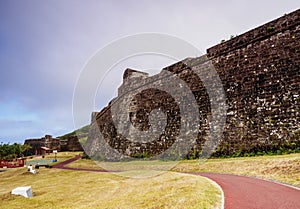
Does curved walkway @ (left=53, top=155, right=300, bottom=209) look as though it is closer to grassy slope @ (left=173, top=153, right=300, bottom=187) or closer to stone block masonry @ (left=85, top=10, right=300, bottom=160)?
grassy slope @ (left=173, top=153, right=300, bottom=187)

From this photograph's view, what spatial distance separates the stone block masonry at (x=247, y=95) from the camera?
11.2 metres

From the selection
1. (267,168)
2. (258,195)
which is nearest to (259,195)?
(258,195)

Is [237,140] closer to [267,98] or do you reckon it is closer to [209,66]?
[267,98]

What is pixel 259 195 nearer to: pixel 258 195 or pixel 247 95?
pixel 258 195

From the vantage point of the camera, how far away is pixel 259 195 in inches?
242

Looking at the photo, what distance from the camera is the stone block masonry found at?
1120 cm

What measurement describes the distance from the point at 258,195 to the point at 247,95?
748 centimetres

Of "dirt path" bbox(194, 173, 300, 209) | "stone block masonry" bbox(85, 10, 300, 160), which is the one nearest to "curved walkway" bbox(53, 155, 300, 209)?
"dirt path" bbox(194, 173, 300, 209)

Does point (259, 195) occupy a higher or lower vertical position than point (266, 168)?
lower

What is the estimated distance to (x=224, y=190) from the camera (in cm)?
689

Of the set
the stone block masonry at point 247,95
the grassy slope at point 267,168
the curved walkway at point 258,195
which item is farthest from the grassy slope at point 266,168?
the stone block masonry at point 247,95

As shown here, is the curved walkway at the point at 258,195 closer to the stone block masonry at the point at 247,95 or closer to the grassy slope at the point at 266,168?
the grassy slope at the point at 266,168

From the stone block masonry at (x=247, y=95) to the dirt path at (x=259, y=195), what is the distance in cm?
442

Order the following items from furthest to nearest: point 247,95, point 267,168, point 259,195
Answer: point 247,95
point 267,168
point 259,195
